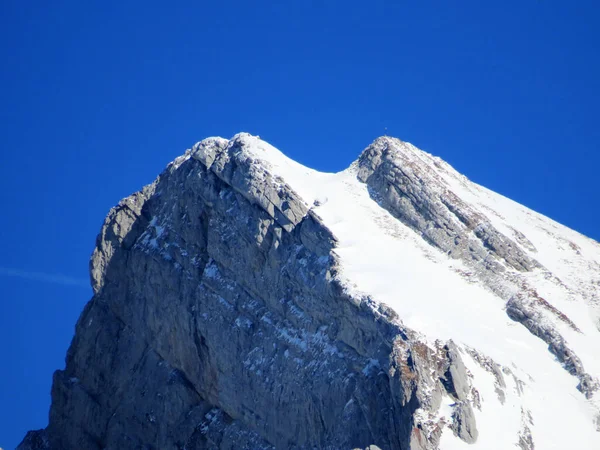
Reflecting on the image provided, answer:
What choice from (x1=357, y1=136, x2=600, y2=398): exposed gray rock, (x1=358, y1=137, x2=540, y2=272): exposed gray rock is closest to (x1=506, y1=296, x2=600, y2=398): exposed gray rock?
(x1=357, y1=136, x2=600, y2=398): exposed gray rock

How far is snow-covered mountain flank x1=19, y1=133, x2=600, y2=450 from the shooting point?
87188mm

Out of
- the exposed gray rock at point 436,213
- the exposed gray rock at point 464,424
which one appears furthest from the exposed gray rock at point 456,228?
the exposed gray rock at point 464,424

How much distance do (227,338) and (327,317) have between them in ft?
32.3

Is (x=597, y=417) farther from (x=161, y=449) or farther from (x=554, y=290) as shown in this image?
(x=161, y=449)

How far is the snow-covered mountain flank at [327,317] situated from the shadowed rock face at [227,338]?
151 millimetres

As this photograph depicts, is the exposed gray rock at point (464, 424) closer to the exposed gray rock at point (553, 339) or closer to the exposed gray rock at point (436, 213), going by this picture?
the exposed gray rock at point (553, 339)

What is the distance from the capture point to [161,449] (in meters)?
102

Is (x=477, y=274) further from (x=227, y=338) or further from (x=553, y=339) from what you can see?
(x=227, y=338)

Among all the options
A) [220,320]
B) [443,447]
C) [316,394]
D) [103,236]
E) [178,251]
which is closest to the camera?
[443,447]

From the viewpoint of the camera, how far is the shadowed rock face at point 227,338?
88125mm

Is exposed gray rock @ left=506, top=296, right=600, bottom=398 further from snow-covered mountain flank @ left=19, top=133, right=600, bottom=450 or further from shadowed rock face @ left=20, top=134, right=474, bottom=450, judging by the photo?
shadowed rock face @ left=20, top=134, right=474, bottom=450

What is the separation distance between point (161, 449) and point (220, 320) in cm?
1069

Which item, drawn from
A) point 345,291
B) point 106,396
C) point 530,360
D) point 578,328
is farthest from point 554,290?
point 106,396

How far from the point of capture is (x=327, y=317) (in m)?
93.9
